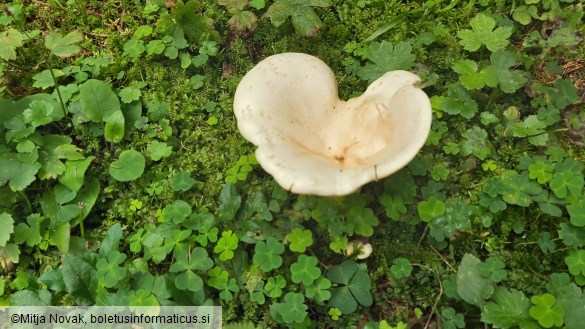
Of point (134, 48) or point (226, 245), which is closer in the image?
point (226, 245)

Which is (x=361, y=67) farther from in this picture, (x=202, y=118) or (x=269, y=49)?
(x=202, y=118)

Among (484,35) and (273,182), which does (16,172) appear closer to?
(273,182)

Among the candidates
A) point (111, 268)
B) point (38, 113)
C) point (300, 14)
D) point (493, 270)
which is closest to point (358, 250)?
point (493, 270)

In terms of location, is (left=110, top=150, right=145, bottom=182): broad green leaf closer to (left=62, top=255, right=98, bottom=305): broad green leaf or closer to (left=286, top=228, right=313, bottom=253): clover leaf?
(left=62, top=255, right=98, bottom=305): broad green leaf

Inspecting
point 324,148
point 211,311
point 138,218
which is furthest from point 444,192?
point 138,218

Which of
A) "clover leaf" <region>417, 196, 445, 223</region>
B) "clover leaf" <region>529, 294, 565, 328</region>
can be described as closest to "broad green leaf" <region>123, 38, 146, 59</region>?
"clover leaf" <region>417, 196, 445, 223</region>
